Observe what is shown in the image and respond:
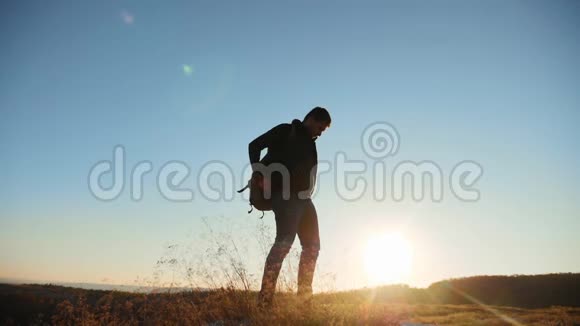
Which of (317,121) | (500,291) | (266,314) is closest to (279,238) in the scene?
(266,314)

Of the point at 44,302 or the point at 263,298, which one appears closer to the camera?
the point at 263,298

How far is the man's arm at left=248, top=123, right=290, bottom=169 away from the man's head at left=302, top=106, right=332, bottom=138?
261 millimetres

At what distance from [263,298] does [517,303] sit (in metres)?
6.39

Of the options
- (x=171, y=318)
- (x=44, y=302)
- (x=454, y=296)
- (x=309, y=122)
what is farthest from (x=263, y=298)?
(x=44, y=302)

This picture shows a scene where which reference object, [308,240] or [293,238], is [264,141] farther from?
[308,240]

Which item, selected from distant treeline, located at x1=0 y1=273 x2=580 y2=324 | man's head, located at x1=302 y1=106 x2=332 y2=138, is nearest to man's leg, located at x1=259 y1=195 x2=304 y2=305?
man's head, located at x1=302 y1=106 x2=332 y2=138

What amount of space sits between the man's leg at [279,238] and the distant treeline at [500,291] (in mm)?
3842

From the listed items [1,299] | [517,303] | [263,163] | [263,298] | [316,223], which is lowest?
[1,299]

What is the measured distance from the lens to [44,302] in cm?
879

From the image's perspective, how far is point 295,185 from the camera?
12.3ft

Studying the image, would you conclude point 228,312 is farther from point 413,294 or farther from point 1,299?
point 1,299

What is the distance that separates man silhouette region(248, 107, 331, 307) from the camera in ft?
11.8

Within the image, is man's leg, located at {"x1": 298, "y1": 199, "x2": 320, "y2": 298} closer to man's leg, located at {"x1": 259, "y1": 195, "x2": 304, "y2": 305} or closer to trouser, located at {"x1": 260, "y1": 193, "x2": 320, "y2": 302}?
trouser, located at {"x1": 260, "y1": 193, "x2": 320, "y2": 302}

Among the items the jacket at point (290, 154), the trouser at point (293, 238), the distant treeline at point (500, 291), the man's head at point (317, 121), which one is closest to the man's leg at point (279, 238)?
the trouser at point (293, 238)
